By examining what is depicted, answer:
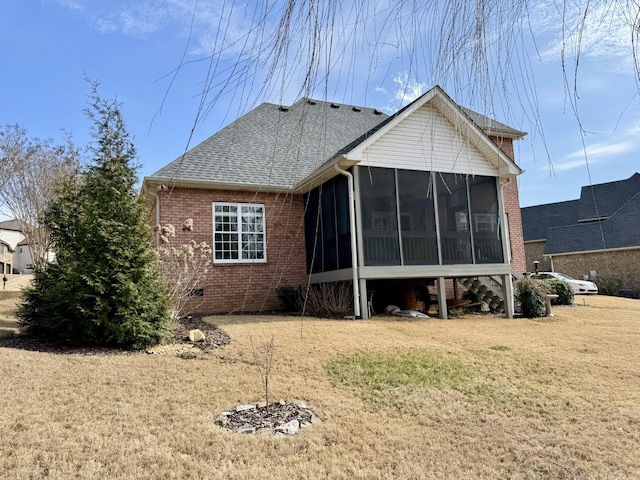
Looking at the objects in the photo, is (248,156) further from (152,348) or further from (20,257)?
(20,257)

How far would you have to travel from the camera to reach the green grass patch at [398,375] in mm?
5438

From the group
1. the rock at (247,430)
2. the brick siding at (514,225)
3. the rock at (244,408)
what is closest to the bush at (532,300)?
the brick siding at (514,225)

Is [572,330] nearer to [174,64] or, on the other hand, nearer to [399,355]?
[399,355]

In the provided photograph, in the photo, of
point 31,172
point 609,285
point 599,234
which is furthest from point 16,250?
point 609,285

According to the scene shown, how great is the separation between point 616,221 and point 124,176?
2617 centimetres

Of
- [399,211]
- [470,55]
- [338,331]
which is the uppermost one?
[399,211]

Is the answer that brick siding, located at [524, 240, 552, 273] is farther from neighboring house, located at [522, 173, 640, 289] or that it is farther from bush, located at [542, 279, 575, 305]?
bush, located at [542, 279, 575, 305]

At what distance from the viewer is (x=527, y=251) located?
3688 centimetres

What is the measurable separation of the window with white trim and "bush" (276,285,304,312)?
4.15 feet

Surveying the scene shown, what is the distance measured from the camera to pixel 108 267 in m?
7.45

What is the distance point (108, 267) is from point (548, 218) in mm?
36770

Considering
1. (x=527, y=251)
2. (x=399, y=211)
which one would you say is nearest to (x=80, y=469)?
(x=399, y=211)

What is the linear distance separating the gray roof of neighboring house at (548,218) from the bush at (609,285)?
9.58m

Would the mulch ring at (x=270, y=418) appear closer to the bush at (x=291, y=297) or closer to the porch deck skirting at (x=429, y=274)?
the porch deck skirting at (x=429, y=274)
